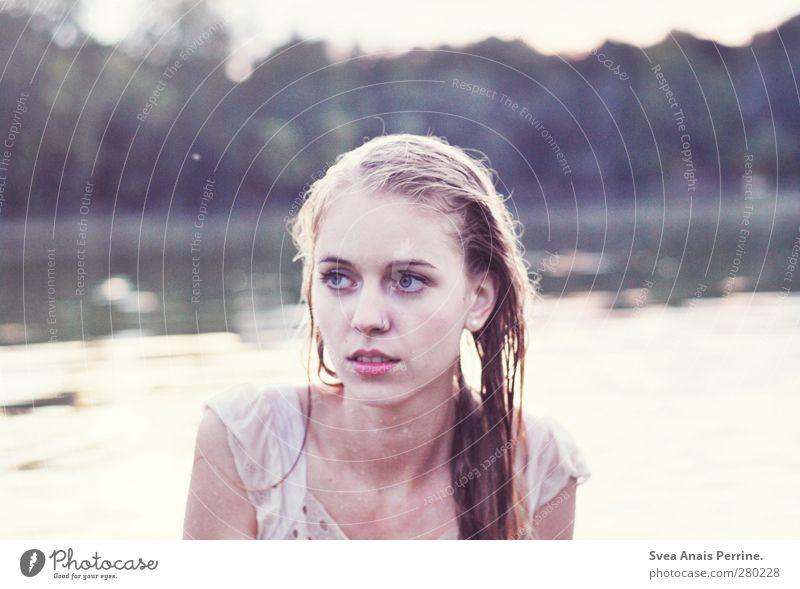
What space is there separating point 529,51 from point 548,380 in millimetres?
765

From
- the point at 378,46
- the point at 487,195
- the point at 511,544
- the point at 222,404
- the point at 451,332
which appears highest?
the point at 378,46

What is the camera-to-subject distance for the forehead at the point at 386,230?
5.02 feet

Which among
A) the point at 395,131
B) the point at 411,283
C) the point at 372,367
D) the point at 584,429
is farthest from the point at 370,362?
the point at 584,429

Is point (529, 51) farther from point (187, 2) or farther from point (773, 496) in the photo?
point (773, 496)

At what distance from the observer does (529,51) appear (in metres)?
1.93

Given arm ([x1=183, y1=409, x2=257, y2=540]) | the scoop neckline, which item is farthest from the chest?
arm ([x1=183, y1=409, x2=257, y2=540])

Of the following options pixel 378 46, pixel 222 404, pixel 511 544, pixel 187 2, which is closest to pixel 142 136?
pixel 187 2

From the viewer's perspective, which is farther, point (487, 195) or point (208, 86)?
point (208, 86)

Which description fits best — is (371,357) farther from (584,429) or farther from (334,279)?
(584,429)

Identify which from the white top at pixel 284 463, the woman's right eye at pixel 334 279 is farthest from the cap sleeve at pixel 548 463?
the woman's right eye at pixel 334 279

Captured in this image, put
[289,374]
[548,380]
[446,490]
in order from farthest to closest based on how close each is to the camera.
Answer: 1. [548,380]
2. [289,374]
3. [446,490]

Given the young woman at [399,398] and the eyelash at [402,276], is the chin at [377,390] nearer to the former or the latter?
the young woman at [399,398]

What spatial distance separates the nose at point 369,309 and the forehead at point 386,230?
40mm

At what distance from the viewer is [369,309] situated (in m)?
1.54
